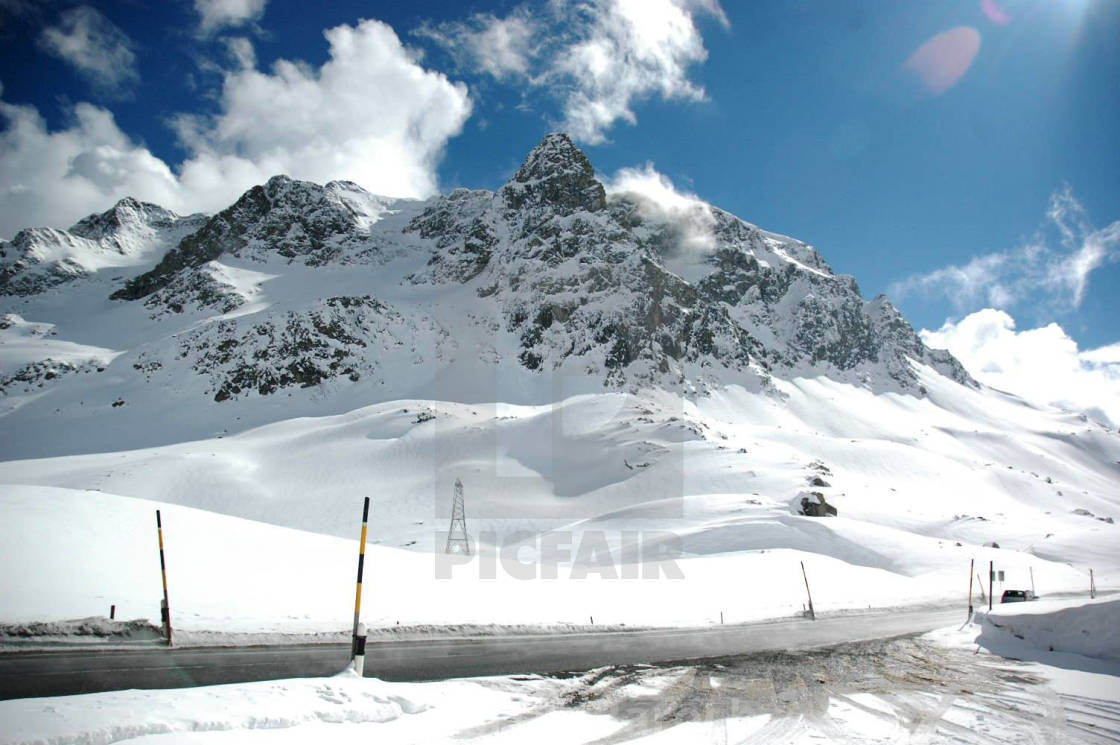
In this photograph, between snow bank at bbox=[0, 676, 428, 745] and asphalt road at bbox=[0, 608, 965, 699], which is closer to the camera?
snow bank at bbox=[0, 676, 428, 745]

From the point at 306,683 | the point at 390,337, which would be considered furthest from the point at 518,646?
the point at 390,337

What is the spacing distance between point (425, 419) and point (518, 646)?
91.1 meters

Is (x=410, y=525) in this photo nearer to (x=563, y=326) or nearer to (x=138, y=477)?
(x=138, y=477)

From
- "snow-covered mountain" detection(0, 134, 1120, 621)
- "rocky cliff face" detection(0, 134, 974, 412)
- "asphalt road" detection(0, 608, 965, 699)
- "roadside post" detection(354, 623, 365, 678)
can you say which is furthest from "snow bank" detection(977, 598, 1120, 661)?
"rocky cliff face" detection(0, 134, 974, 412)

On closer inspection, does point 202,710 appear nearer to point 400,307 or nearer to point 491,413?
point 491,413

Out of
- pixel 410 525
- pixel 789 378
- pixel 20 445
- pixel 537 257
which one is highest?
pixel 537 257

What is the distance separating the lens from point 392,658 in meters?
11.4

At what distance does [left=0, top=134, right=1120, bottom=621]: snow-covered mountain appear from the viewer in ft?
217

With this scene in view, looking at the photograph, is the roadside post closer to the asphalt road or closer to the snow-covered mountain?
the asphalt road

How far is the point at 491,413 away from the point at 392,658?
335 ft

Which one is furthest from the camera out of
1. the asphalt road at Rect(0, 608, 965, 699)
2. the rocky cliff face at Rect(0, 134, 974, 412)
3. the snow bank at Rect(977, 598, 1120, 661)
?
the rocky cliff face at Rect(0, 134, 974, 412)

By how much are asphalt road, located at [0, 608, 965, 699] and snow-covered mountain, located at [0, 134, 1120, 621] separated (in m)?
9.37

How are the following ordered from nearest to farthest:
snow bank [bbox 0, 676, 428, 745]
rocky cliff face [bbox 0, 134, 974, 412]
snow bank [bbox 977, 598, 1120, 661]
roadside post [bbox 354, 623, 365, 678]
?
snow bank [bbox 0, 676, 428, 745], roadside post [bbox 354, 623, 365, 678], snow bank [bbox 977, 598, 1120, 661], rocky cliff face [bbox 0, 134, 974, 412]

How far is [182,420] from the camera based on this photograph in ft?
353
